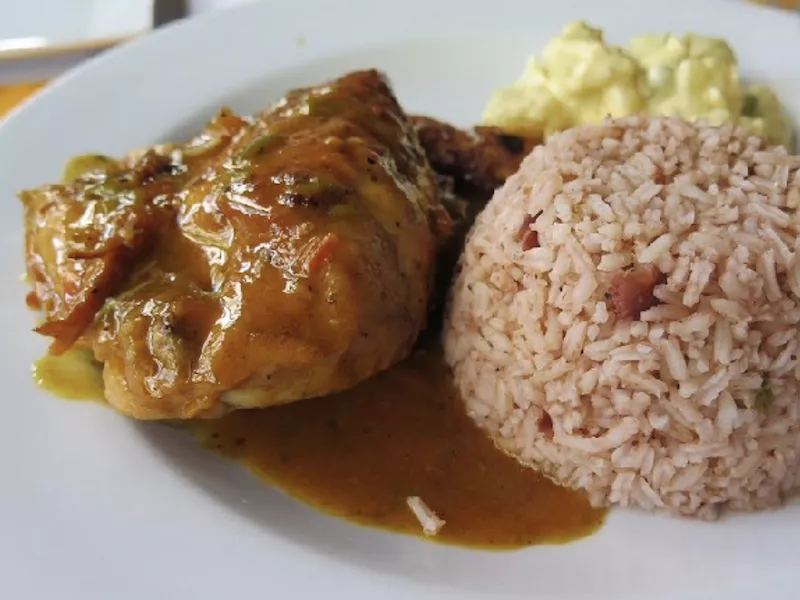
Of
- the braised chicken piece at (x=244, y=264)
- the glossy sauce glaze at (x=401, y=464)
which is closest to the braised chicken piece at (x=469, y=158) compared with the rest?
the braised chicken piece at (x=244, y=264)

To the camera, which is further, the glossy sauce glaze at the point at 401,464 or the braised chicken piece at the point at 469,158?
the braised chicken piece at the point at 469,158

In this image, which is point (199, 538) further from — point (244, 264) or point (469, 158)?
point (469, 158)

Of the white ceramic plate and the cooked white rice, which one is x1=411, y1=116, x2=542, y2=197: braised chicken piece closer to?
the cooked white rice

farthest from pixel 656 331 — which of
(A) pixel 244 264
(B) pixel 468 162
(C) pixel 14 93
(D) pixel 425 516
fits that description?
(C) pixel 14 93

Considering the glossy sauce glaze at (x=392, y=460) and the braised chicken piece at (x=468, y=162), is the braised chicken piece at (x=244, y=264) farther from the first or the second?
the braised chicken piece at (x=468, y=162)

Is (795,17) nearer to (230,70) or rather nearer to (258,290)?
(230,70)
